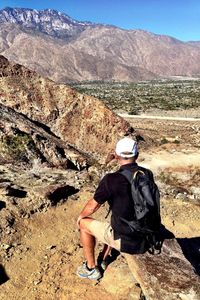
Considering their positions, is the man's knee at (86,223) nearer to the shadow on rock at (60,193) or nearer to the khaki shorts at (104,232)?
the khaki shorts at (104,232)

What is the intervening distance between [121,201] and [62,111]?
16.0 meters

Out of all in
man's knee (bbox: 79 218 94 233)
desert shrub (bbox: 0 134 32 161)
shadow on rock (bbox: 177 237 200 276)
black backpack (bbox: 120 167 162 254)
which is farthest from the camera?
desert shrub (bbox: 0 134 32 161)

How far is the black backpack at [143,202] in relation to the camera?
237 inches

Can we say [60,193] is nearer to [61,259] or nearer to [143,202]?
[61,259]

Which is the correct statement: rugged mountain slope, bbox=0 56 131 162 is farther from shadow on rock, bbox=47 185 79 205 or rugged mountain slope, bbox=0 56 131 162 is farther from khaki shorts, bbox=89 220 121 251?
khaki shorts, bbox=89 220 121 251

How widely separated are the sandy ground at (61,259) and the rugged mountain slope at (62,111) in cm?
824

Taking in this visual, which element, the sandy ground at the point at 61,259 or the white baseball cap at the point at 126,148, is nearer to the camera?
the white baseball cap at the point at 126,148

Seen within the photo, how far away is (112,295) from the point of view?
7016mm

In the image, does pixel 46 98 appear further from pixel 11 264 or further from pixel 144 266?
pixel 144 266

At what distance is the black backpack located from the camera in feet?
19.7

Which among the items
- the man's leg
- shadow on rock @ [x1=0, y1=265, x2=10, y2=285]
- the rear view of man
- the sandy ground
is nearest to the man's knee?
the man's leg

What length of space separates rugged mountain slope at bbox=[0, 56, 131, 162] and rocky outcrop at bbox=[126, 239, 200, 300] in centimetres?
1178

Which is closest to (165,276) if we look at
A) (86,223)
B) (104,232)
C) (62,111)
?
(104,232)

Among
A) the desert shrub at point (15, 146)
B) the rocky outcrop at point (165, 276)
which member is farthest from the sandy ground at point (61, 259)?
the desert shrub at point (15, 146)
